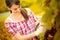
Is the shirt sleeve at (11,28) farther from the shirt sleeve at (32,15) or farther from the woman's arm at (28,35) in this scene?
the shirt sleeve at (32,15)

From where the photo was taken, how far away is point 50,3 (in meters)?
1.62

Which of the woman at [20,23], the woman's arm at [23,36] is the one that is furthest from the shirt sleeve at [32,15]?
the woman's arm at [23,36]

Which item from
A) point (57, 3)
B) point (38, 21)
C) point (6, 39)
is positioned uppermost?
point (57, 3)

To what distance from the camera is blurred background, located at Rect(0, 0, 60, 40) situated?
5.30ft

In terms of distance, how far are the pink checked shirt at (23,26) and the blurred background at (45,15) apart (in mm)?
31

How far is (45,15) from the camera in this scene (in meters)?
1.64

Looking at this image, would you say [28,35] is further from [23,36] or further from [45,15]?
[45,15]

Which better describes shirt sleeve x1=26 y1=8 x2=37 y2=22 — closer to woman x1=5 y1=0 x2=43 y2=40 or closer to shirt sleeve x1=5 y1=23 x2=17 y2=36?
woman x1=5 y1=0 x2=43 y2=40

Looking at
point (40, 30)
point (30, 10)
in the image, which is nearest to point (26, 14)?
point (30, 10)

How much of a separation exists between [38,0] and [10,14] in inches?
8.5

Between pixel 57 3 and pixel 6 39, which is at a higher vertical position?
pixel 57 3

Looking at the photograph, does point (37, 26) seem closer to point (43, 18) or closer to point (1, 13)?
point (43, 18)

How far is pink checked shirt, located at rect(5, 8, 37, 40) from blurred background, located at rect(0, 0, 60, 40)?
0.10 ft

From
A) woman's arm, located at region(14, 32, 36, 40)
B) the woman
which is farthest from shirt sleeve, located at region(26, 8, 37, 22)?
woman's arm, located at region(14, 32, 36, 40)
